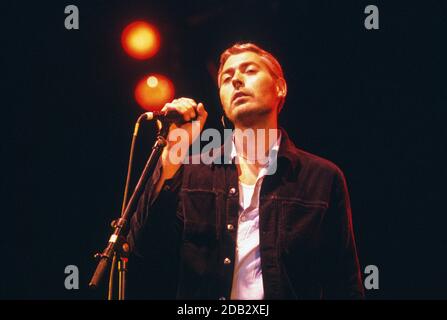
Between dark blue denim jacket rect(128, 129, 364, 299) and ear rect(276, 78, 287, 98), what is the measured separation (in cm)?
37

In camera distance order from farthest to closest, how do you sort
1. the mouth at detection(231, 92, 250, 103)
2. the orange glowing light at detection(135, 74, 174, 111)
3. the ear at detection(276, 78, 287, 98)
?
the orange glowing light at detection(135, 74, 174, 111) < the ear at detection(276, 78, 287, 98) < the mouth at detection(231, 92, 250, 103)

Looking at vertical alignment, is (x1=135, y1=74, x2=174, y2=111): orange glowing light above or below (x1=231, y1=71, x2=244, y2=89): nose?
above

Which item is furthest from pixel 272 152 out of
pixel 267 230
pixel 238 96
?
pixel 267 230

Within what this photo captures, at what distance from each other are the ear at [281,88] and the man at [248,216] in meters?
0.08

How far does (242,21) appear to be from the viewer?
299 cm

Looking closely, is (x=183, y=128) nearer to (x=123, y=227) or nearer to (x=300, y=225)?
(x=123, y=227)

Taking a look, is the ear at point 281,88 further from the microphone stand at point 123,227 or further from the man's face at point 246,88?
the microphone stand at point 123,227

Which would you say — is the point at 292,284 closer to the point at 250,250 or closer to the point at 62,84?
the point at 250,250

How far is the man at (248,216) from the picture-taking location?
209cm

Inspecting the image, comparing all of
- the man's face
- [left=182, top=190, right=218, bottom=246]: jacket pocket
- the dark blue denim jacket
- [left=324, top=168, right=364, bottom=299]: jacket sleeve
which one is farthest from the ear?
[left=182, top=190, right=218, bottom=246]: jacket pocket

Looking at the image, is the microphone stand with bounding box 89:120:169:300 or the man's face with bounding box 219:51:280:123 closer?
the microphone stand with bounding box 89:120:169:300

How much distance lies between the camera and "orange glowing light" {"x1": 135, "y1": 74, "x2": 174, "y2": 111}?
304 centimetres

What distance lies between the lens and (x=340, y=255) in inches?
90.1

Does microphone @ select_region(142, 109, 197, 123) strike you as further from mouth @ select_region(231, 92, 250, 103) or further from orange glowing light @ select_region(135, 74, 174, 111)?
orange glowing light @ select_region(135, 74, 174, 111)
